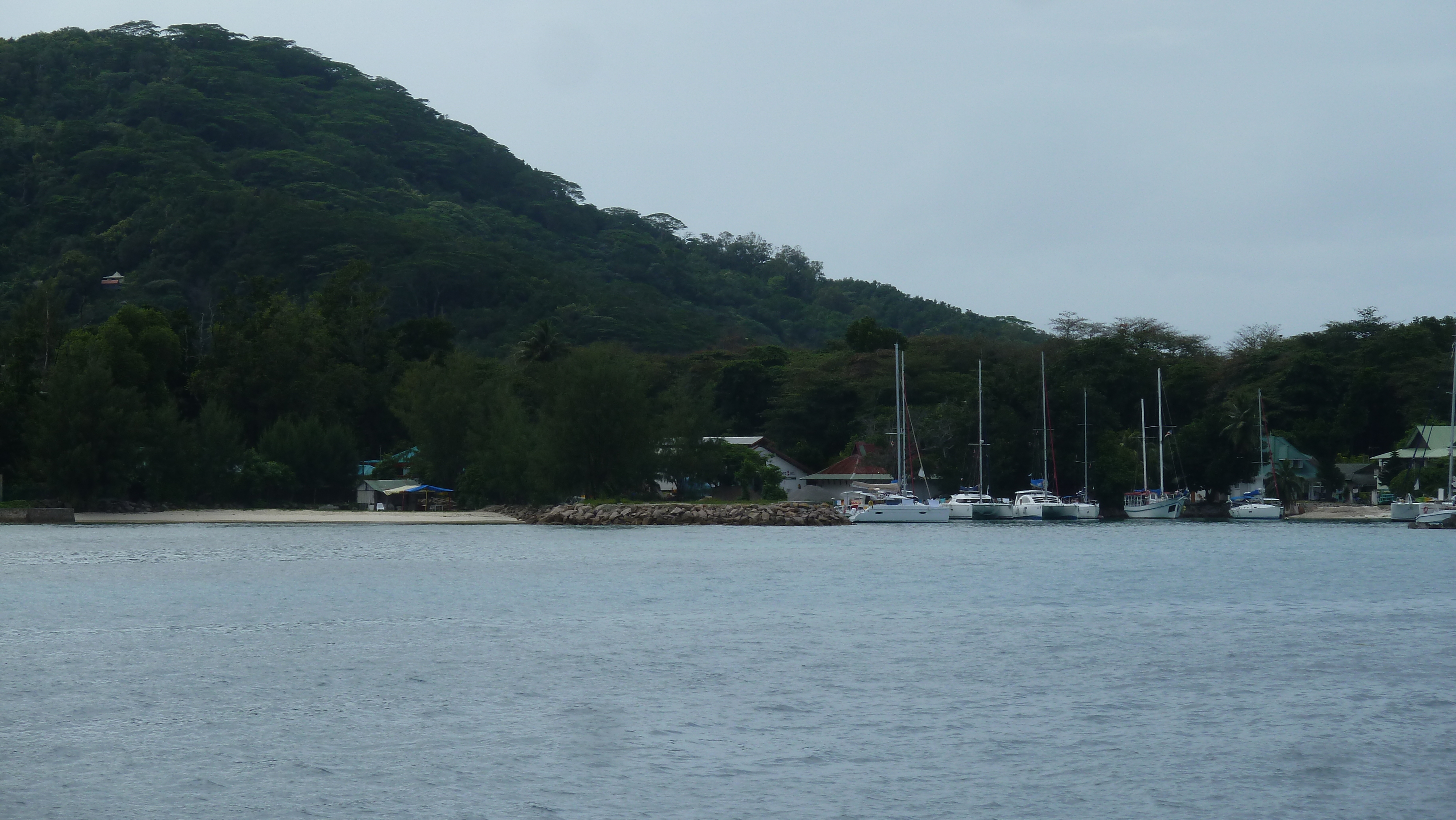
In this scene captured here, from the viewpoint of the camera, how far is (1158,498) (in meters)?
79.7

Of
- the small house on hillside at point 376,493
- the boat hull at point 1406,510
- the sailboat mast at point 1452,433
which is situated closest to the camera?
the sailboat mast at point 1452,433

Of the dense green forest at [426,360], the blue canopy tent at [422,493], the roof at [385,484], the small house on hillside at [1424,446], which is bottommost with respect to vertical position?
the blue canopy tent at [422,493]

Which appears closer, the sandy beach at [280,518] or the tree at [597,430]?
the sandy beach at [280,518]

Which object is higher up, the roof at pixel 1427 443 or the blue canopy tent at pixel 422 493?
the roof at pixel 1427 443

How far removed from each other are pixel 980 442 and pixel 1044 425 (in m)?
4.37

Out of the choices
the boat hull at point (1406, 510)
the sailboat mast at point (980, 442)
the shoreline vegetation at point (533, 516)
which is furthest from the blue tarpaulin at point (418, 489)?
the boat hull at point (1406, 510)

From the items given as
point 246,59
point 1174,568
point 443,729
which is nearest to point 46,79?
point 246,59

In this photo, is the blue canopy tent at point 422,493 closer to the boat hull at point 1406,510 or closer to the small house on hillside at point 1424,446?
the boat hull at point 1406,510

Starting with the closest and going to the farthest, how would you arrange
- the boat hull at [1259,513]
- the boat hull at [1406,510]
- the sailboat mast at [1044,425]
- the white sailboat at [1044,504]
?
1. the boat hull at [1406,510]
2. the white sailboat at [1044,504]
3. the boat hull at [1259,513]
4. the sailboat mast at [1044,425]

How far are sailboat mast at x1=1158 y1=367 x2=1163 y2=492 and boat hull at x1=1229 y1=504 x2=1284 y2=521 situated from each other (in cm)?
460

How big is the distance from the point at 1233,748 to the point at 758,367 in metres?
81.8

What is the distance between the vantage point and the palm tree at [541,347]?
9112 centimetres

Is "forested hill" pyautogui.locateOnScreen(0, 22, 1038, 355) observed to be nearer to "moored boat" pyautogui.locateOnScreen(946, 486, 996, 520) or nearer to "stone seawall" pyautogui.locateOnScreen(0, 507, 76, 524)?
"stone seawall" pyautogui.locateOnScreen(0, 507, 76, 524)

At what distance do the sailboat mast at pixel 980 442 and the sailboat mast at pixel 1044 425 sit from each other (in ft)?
11.0
